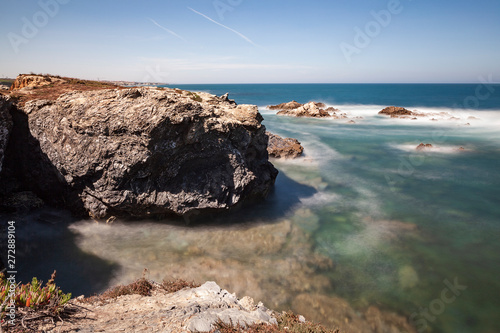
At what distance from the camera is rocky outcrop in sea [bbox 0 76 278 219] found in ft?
42.8

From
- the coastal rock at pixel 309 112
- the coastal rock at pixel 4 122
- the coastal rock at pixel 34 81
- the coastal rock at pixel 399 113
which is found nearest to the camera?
the coastal rock at pixel 4 122

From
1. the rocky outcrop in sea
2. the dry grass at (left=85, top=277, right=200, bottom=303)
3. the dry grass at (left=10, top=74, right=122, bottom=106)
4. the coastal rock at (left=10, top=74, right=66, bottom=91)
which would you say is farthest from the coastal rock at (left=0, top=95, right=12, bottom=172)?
the dry grass at (left=85, top=277, right=200, bottom=303)

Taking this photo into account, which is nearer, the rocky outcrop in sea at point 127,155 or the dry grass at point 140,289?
the dry grass at point 140,289

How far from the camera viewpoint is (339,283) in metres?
10.8

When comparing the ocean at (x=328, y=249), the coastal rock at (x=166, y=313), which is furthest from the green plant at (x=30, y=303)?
the ocean at (x=328, y=249)

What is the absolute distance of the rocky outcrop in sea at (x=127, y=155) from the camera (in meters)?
13.0

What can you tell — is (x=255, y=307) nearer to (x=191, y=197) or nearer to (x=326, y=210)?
(x=191, y=197)

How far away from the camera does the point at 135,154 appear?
1294 centimetres

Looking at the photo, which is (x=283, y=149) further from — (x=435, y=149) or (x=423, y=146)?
(x=435, y=149)

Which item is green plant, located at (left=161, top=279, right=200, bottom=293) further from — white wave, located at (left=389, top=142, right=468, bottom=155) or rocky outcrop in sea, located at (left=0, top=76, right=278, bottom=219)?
white wave, located at (left=389, top=142, right=468, bottom=155)

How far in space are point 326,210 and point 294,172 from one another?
713 cm

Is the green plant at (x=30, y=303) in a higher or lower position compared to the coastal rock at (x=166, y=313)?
higher

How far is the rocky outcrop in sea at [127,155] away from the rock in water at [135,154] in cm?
5

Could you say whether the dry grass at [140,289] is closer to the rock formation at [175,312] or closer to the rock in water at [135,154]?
the rock formation at [175,312]
